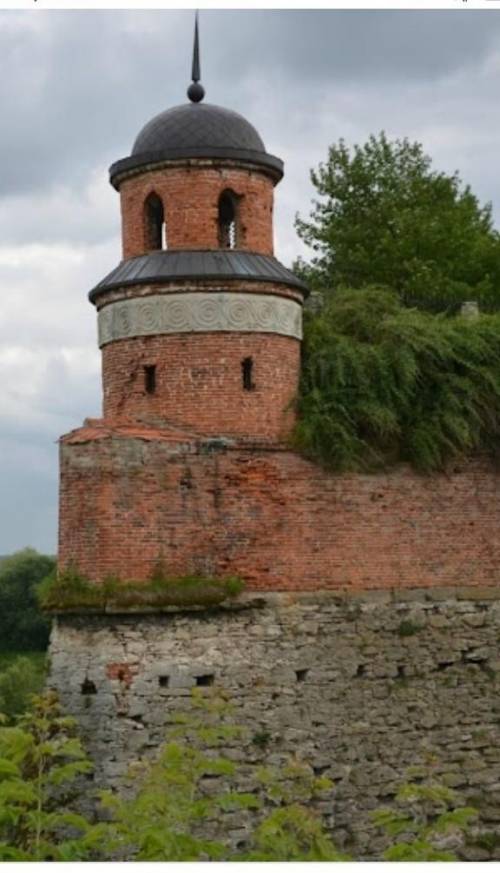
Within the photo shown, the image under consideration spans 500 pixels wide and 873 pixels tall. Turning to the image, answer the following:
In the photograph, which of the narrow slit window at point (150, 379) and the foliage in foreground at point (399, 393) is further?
the foliage in foreground at point (399, 393)

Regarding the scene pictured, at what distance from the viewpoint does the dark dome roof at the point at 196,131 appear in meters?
18.0

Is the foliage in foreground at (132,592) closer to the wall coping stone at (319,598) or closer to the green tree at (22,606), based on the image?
the wall coping stone at (319,598)

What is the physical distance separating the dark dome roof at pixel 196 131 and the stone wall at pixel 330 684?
5.48 metres

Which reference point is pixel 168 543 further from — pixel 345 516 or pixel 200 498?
pixel 345 516

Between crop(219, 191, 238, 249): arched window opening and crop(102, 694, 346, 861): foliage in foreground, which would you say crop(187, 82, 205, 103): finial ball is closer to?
crop(219, 191, 238, 249): arched window opening

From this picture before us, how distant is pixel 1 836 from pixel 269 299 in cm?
747

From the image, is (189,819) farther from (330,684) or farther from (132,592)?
(330,684)

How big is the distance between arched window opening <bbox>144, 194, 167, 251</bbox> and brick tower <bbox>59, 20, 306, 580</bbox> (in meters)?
0.02

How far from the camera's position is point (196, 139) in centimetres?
1795

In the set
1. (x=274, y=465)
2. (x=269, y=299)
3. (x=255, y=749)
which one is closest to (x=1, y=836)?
(x=255, y=749)

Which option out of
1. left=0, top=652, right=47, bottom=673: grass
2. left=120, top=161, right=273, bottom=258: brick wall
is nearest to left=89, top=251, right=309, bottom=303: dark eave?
left=120, top=161, right=273, bottom=258: brick wall

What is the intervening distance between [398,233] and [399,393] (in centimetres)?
1039

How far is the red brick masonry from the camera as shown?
666 inches

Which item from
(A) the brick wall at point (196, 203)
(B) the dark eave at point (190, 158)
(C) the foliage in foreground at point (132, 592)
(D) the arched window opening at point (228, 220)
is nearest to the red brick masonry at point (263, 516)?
(C) the foliage in foreground at point (132, 592)
